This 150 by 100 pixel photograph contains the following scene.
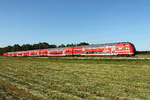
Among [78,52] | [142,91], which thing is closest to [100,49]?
[78,52]

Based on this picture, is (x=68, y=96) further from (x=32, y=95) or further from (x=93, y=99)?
(x=32, y=95)

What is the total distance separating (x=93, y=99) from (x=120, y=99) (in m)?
1.41

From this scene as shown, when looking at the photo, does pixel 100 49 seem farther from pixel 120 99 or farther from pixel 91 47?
pixel 120 99

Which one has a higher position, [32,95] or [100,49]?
[100,49]

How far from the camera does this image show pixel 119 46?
42.0 m

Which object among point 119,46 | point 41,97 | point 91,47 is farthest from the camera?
point 91,47

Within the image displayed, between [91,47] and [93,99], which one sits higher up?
[91,47]

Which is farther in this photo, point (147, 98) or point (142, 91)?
point (142, 91)

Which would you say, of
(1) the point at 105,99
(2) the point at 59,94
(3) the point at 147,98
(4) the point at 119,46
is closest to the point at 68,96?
(2) the point at 59,94

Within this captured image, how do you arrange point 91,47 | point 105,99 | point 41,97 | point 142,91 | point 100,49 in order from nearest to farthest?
1. point 105,99
2. point 41,97
3. point 142,91
4. point 100,49
5. point 91,47

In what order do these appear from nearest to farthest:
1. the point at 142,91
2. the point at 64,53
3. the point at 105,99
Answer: the point at 105,99 < the point at 142,91 < the point at 64,53

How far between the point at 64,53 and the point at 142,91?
53695 mm

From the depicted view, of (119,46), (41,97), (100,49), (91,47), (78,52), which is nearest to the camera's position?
(41,97)

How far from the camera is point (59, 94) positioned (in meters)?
9.88
